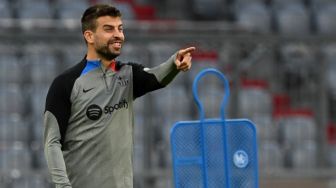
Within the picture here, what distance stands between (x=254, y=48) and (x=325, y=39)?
752 millimetres

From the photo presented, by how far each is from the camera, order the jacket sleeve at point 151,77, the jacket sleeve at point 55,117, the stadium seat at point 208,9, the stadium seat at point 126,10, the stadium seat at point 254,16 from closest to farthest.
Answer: the jacket sleeve at point 55,117 < the jacket sleeve at point 151,77 < the stadium seat at point 126,10 < the stadium seat at point 254,16 < the stadium seat at point 208,9

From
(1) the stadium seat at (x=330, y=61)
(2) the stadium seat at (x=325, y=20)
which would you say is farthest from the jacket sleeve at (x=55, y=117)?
(2) the stadium seat at (x=325, y=20)

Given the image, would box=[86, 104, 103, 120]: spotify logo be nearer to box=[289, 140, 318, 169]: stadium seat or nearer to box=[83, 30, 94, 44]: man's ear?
box=[83, 30, 94, 44]: man's ear

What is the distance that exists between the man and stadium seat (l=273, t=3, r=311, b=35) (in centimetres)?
962

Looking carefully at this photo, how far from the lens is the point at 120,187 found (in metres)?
6.17

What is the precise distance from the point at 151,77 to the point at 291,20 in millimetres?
9728

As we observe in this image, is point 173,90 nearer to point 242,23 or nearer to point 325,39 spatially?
point 325,39

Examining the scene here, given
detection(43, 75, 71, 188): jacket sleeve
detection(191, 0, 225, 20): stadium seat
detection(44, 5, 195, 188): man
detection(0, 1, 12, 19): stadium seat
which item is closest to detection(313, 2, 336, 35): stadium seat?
detection(191, 0, 225, 20): stadium seat

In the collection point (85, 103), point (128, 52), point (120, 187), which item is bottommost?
point (120, 187)

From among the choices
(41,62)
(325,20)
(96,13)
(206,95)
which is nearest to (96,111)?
(96,13)

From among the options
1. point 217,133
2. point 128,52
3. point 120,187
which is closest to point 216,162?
point 217,133

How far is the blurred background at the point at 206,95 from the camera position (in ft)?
36.7

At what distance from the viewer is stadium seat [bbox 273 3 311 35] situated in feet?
51.4

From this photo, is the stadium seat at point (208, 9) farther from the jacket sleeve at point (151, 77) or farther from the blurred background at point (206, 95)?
the jacket sleeve at point (151, 77)
